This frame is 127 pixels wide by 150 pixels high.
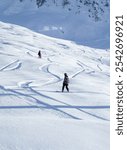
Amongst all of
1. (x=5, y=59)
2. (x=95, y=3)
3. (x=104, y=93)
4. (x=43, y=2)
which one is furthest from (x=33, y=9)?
(x=104, y=93)

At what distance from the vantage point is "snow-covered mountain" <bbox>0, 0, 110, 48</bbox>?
288 ft

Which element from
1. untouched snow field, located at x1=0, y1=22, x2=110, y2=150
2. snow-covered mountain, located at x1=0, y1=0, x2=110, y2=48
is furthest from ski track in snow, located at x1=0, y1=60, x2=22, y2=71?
snow-covered mountain, located at x1=0, y1=0, x2=110, y2=48

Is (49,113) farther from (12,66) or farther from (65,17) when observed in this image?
(65,17)

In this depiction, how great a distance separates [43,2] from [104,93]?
3450 inches

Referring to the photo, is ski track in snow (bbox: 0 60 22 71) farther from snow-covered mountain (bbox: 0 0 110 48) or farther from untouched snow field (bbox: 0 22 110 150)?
snow-covered mountain (bbox: 0 0 110 48)

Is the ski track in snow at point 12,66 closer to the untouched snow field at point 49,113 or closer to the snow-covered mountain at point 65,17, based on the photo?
the untouched snow field at point 49,113

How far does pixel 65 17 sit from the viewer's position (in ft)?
317

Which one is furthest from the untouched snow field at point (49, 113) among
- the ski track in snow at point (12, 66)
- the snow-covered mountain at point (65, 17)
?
the snow-covered mountain at point (65, 17)

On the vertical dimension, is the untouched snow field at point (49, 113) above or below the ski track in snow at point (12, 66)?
above

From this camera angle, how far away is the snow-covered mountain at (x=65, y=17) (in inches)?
3455

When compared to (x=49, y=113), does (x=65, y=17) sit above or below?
above

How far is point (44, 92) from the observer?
17234mm

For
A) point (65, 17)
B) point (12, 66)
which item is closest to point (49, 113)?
point (12, 66)

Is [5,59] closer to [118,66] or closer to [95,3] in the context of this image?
[118,66]
